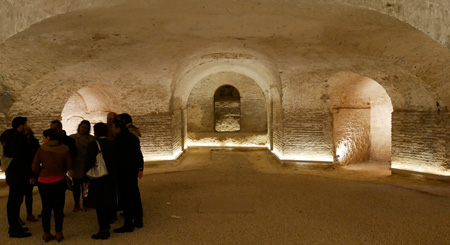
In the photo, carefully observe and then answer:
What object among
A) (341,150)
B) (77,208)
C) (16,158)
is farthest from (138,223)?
(341,150)

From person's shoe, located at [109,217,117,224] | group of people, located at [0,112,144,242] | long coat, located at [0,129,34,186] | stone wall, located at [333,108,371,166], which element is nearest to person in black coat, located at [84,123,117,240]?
group of people, located at [0,112,144,242]

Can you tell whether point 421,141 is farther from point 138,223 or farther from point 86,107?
point 86,107

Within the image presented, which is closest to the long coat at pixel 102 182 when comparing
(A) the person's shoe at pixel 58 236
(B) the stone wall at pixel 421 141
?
(A) the person's shoe at pixel 58 236

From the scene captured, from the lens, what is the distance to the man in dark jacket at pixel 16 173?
4.18 m

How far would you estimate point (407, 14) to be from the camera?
446 centimetres

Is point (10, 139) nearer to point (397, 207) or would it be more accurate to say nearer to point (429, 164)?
point (397, 207)

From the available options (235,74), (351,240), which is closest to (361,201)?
(351,240)

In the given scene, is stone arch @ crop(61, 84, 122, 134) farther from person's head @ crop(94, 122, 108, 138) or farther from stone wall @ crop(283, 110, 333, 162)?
person's head @ crop(94, 122, 108, 138)

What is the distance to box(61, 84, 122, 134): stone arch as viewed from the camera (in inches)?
392

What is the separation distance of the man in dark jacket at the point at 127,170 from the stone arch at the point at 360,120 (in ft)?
22.2

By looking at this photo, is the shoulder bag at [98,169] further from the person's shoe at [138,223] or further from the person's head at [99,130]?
the person's shoe at [138,223]

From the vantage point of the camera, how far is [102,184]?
399cm

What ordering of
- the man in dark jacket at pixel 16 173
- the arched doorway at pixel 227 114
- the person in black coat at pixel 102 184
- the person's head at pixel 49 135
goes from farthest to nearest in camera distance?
the arched doorway at pixel 227 114, the man in dark jacket at pixel 16 173, the person in black coat at pixel 102 184, the person's head at pixel 49 135

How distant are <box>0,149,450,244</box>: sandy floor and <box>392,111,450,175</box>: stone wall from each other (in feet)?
1.43
